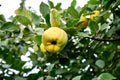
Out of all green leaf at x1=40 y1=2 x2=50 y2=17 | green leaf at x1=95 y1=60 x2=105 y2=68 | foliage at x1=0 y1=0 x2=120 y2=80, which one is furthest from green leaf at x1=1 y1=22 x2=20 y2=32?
green leaf at x1=95 y1=60 x2=105 y2=68

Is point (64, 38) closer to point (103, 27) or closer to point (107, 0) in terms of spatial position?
point (103, 27)

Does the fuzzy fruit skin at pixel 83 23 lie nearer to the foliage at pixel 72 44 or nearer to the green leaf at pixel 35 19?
the foliage at pixel 72 44

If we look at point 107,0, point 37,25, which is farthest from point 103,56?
point 37,25

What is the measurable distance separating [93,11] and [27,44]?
0.74m

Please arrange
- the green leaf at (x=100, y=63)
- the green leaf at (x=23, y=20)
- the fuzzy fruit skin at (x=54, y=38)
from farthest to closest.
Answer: the green leaf at (x=100, y=63) → the green leaf at (x=23, y=20) → the fuzzy fruit skin at (x=54, y=38)

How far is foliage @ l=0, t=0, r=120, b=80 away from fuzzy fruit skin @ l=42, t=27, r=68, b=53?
0.07 metres

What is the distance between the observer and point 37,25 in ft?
4.92

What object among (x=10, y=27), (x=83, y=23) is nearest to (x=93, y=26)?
(x=83, y=23)

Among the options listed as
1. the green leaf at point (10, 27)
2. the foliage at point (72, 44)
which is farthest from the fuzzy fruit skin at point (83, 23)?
the green leaf at point (10, 27)

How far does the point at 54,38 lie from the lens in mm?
1316

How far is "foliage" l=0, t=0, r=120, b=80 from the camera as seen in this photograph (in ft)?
4.87

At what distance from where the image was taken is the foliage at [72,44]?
148 centimetres

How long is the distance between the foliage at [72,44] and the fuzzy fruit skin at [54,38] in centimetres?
7

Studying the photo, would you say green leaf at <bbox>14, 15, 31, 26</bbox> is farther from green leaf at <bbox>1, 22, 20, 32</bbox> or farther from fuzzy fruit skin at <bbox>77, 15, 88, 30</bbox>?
fuzzy fruit skin at <bbox>77, 15, 88, 30</bbox>
